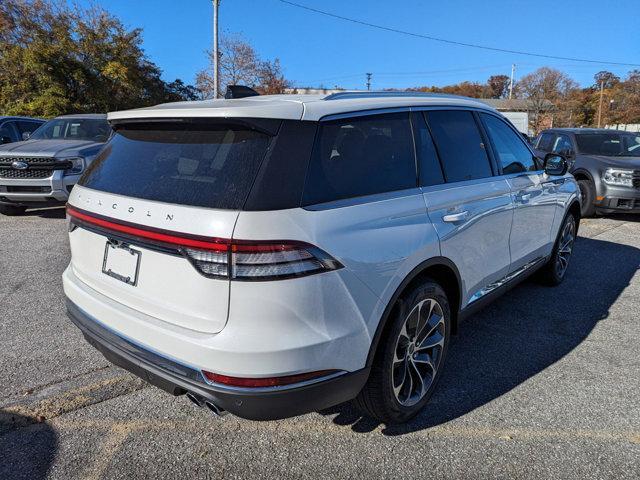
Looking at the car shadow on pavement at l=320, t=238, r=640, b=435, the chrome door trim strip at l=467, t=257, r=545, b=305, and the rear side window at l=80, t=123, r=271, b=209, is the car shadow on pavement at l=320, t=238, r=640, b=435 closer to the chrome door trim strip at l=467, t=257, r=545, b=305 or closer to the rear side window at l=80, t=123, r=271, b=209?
the chrome door trim strip at l=467, t=257, r=545, b=305

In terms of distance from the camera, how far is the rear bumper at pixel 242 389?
194 cm

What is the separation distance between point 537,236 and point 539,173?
0.57 m

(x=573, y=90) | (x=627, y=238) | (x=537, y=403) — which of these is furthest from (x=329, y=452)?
(x=573, y=90)

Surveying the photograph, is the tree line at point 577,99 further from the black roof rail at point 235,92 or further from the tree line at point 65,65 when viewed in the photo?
the black roof rail at point 235,92

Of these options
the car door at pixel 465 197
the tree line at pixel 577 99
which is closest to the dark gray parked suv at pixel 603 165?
the car door at pixel 465 197

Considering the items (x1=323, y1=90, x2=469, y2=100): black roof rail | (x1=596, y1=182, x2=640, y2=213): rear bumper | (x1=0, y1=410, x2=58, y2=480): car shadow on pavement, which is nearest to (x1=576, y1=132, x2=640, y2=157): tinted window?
(x1=596, y1=182, x2=640, y2=213): rear bumper

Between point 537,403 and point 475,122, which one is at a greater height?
point 475,122

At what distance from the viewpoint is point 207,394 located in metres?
1.98

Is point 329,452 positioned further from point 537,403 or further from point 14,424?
point 14,424

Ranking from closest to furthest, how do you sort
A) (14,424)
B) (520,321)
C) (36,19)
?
(14,424)
(520,321)
(36,19)

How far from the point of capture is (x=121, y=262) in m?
2.26

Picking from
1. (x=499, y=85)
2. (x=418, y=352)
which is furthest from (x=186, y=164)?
(x=499, y=85)

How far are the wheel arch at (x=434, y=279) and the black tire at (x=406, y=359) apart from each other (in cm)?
4

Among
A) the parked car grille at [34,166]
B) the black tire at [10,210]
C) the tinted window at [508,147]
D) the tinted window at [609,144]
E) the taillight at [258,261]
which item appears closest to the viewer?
the taillight at [258,261]
